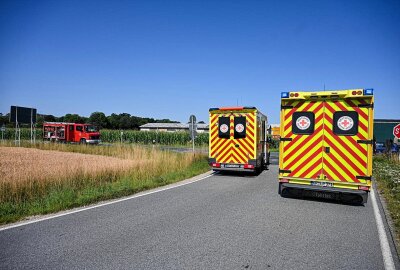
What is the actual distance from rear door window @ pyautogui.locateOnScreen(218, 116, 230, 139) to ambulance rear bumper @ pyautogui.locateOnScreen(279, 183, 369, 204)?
4.88 metres

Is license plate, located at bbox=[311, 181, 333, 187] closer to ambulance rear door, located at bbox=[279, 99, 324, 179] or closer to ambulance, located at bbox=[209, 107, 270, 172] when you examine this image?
ambulance rear door, located at bbox=[279, 99, 324, 179]

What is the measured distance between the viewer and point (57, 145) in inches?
1025

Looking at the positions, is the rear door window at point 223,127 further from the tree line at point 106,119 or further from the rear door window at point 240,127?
the tree line at point 106,119

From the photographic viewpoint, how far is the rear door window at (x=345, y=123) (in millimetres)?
7067

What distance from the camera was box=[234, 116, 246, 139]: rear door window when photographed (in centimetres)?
1214

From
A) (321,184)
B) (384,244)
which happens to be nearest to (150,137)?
(321,184)

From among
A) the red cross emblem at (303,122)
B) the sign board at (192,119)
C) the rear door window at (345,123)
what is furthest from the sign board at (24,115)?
the rear door window at (345,123)

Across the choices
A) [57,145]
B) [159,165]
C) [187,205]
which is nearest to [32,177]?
[187,205]

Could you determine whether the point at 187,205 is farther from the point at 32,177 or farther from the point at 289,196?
the point at 32,177

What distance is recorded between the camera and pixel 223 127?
12.5 metres

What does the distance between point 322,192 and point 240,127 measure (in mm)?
5419

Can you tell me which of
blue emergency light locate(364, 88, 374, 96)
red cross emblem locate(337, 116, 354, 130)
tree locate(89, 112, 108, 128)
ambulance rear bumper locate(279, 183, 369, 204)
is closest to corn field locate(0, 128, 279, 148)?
ambulance rear bumper locate(279, 183, 369, 204)

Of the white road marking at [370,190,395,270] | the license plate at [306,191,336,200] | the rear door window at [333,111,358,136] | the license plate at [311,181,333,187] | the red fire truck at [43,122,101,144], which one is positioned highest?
the rear door window at [333,111,358,136]

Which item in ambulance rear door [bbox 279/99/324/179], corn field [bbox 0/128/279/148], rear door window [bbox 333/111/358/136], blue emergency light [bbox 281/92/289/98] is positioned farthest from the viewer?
corn field [bbox 0/128/279/148]
